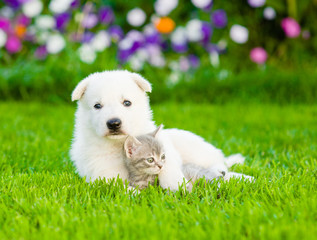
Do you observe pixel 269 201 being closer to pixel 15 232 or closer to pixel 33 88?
pixel 15 232

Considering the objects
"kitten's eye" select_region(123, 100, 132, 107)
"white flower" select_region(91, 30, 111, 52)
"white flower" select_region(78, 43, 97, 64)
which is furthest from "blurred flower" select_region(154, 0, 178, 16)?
"kitten's eye" select_region(123, 100, 132, 107)

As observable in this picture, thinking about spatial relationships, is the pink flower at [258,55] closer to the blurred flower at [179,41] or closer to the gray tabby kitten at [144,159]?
the blurred flower at [179,41]

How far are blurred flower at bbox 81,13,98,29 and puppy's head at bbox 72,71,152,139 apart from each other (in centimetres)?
504

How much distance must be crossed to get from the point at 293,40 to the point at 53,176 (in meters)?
6.35

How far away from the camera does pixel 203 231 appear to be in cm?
208

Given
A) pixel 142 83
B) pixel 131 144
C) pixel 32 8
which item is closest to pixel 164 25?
pixel 32 8

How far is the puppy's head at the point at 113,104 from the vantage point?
2789 mm

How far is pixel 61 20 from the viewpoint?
7.59 m

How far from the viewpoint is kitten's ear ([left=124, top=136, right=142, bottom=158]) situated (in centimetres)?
280

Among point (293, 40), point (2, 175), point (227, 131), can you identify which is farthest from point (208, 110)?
point (2, 175)

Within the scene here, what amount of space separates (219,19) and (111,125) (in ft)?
18.8

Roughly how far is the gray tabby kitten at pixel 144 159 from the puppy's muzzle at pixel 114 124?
0.36 feet

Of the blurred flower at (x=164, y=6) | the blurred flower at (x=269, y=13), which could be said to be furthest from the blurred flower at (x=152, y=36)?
the blurred flower at (x=269, y=13)

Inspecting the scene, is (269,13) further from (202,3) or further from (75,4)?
(75,4)
